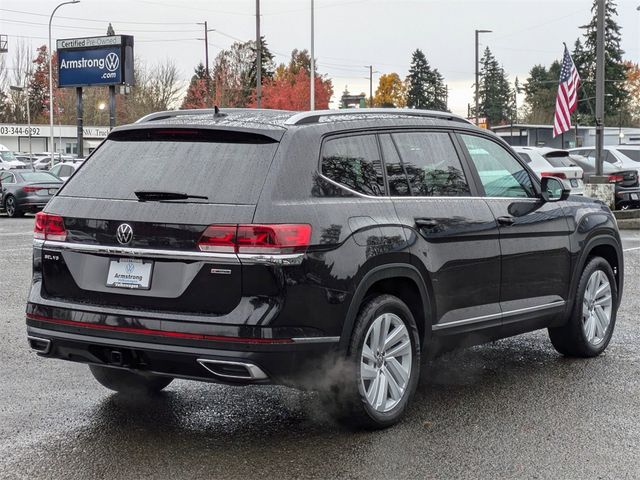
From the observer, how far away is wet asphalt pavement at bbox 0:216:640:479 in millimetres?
4730

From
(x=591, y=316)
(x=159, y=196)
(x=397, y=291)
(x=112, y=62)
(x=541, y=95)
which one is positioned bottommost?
(x=591, y=316)

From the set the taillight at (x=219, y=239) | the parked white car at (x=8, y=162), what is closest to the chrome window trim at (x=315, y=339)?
the taillight at (x=219, y=239)

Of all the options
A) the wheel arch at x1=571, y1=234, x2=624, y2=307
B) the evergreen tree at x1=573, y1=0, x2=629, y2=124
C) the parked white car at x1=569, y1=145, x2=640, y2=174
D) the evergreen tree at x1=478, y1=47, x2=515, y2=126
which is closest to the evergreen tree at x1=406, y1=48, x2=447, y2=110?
the evergreen tree at x1=478, y1=47, x2=515, y2=126

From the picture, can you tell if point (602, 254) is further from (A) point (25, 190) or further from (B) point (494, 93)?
(B) point (494, 93)

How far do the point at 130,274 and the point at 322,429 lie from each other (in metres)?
1.39

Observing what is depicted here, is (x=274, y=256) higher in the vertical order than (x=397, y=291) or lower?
higher

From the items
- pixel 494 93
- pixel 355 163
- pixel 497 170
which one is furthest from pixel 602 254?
pixel 494 93

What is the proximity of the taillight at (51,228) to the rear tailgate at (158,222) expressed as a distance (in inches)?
1.2

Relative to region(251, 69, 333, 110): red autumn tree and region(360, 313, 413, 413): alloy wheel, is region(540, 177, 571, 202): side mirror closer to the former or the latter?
region(360, 313, 413, 413): alloy wheel

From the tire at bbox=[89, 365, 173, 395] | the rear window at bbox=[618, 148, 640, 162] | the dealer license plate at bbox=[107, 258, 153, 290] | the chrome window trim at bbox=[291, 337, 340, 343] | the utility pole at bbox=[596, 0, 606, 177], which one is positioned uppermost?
the utility pole at bbox=[596, 0, 606, 177]

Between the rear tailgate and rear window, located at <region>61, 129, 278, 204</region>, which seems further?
rear window, located at <region>61, 129, 278, 204</region>

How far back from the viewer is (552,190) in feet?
23.2

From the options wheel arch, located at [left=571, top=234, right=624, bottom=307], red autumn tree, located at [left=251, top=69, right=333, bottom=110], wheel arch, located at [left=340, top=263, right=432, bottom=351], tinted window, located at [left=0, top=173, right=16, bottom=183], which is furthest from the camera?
red autumn tree, located at [left=251, top=69, right=333, bottom=110]

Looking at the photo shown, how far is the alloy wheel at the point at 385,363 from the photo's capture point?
207 inches
